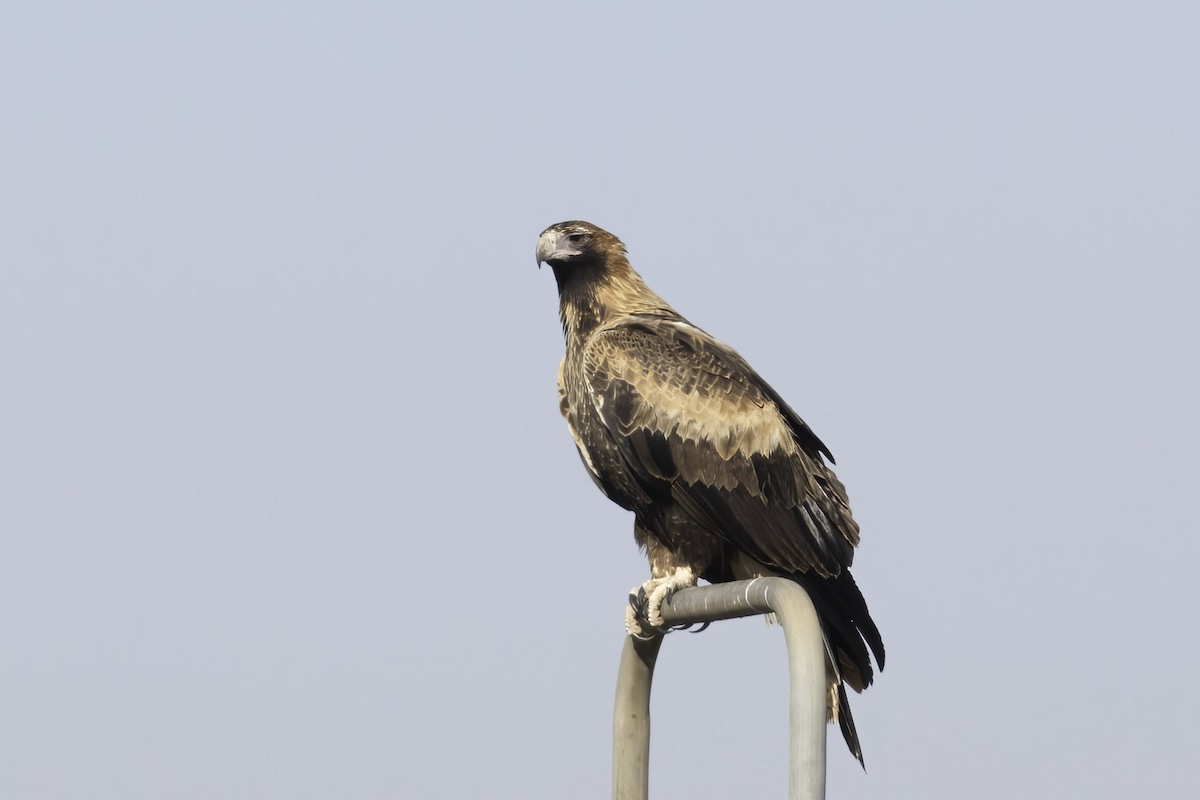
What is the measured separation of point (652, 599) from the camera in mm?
6449

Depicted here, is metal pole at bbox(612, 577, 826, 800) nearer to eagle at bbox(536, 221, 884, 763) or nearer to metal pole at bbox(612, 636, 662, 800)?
metal pole at bbox(612, 636, 662, 800)

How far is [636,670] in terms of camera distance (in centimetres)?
572

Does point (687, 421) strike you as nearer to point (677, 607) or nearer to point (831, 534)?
point (831, 534)

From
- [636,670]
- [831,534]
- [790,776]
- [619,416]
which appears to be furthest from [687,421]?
[790,776]

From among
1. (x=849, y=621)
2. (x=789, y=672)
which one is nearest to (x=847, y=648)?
(x=849, y=621)

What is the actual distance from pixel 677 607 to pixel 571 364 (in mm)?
2211

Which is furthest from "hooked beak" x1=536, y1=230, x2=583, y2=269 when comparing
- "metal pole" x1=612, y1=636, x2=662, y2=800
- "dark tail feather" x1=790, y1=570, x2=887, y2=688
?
"metal pole" x1=612, y1=636, x2=662, y2=800

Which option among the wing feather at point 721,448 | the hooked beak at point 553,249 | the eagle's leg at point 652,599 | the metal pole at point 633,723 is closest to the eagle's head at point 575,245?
the hooked beak at point 553,249

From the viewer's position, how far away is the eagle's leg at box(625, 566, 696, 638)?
6.08 meters

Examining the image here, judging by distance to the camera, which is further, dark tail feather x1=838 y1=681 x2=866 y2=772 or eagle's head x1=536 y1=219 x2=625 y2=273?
eagle's head x1=536 y1=219 x2=625 y2=273

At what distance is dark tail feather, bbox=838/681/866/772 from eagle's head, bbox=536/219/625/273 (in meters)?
2.79

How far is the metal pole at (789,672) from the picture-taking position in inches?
167

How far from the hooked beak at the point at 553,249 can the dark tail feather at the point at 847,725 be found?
282cm

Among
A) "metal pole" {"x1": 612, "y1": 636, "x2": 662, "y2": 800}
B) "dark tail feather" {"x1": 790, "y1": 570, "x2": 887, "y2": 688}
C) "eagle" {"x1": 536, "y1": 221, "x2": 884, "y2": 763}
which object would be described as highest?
"eagle" {"x1": 536, "y1": 221, "x2": 884, "y2": 763}
